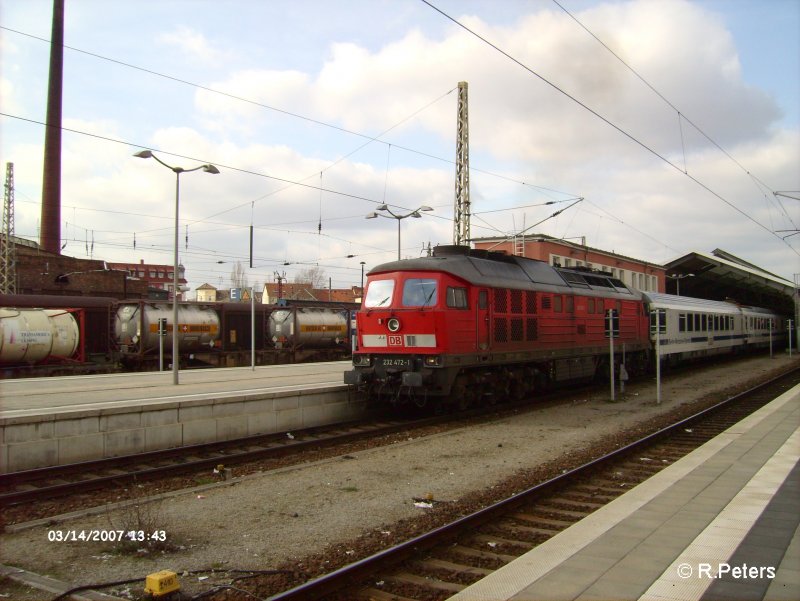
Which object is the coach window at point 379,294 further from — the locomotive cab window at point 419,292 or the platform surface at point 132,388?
the platform surface at point 132,388

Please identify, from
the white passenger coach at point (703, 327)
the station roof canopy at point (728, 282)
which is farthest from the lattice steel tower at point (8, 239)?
the station roof canopy at point (728, 282)

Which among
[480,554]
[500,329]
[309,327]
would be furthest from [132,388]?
[309,327]

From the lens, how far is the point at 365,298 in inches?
611

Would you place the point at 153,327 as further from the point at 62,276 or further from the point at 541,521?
the point at 541,521

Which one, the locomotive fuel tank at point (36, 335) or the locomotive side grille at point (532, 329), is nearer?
the locomotive side grille at point (532, 329)

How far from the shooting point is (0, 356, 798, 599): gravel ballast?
6270 millimetres

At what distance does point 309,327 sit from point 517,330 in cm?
1979

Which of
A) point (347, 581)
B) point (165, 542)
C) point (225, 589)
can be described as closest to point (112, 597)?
point (225, 589)

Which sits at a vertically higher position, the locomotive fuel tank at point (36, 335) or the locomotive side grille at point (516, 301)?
the locomotive side grille at point (516, 301)

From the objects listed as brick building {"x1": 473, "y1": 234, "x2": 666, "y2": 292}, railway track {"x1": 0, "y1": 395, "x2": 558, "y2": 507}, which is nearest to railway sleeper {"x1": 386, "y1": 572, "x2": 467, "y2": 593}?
railway track {"x1": 0, "y1": 395, "x2": 558, "y2": 507}

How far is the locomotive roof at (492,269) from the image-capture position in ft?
48.2

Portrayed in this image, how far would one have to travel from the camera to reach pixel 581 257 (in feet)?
174

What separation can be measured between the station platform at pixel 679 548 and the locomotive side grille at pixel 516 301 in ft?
24.6

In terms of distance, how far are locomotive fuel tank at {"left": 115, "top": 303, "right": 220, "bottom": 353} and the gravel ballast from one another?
786 inches
